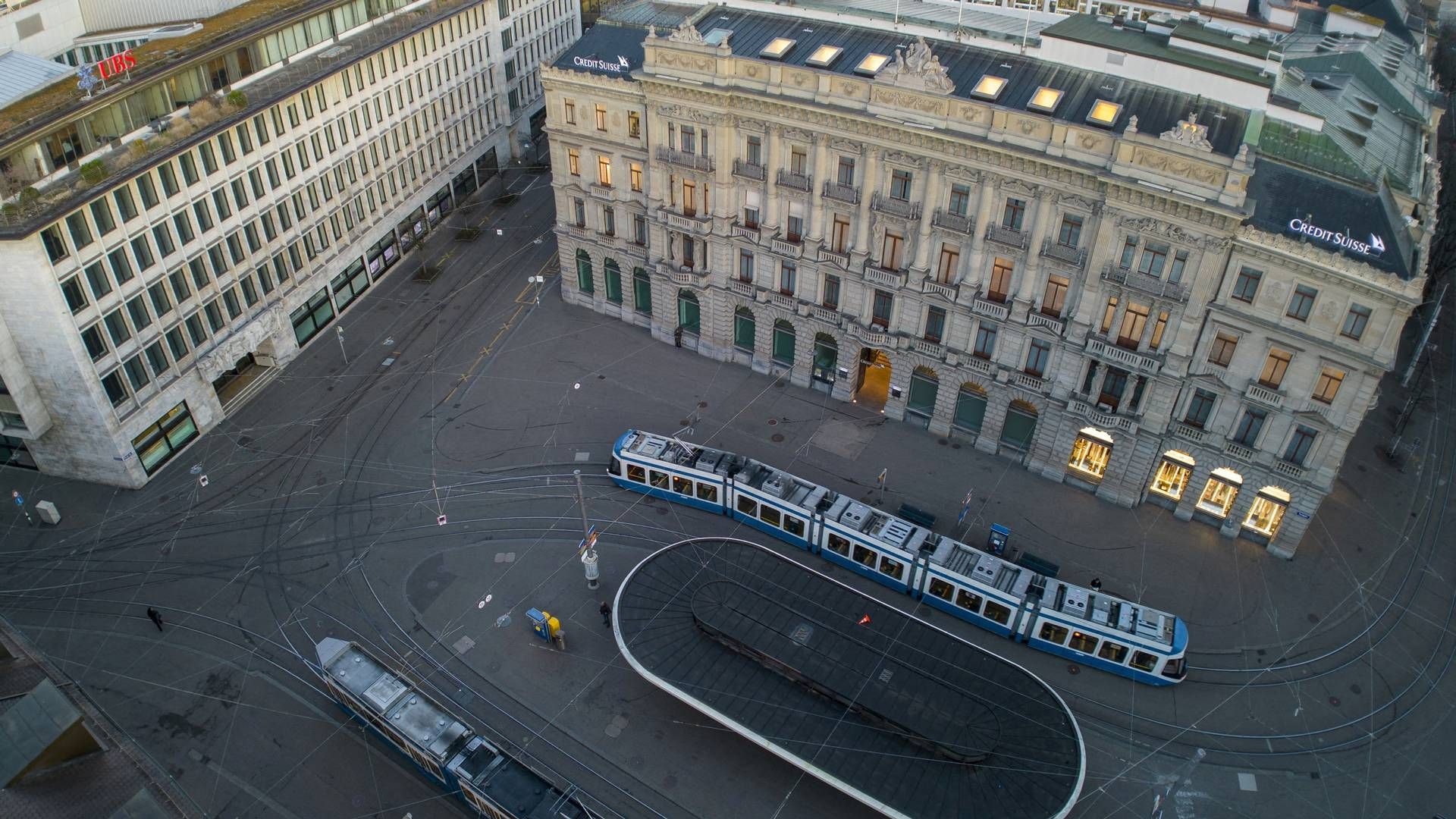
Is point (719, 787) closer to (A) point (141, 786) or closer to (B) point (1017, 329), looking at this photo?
(A) point (141, 786)

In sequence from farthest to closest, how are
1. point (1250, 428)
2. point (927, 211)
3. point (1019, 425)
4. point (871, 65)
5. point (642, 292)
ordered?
point (642, 292)
point (1019, 425)
point (871, 65)
point (927, 211)
point (1250, 428)

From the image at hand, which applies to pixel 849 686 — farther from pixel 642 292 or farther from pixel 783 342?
pixel 642 292

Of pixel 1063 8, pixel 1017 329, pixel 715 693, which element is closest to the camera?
pixel 715 693

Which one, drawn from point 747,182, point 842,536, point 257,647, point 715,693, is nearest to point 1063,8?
point 747,182

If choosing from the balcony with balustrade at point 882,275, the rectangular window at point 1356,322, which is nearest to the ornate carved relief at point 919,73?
the balcony with balustrade at point 882,275

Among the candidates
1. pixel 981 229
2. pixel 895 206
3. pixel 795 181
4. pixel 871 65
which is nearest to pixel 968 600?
pixel 981 229

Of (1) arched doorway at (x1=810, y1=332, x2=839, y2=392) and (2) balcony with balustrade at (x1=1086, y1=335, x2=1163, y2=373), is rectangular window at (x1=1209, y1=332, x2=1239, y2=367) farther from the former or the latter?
(1) arched doorway at (x1=810, y1=332, x2=839, y2=392)
